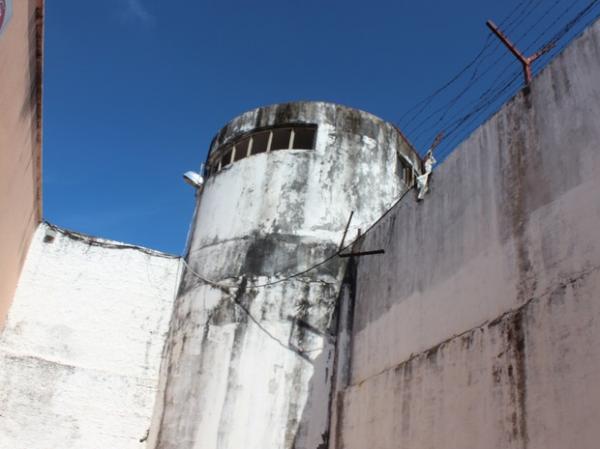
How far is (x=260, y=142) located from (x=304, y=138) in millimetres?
966

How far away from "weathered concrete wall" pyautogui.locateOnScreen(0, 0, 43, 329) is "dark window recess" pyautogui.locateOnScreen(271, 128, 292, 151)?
4714 mm

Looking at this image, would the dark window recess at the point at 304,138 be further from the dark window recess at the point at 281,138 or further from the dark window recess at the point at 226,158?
the dark window recess at the point at 226,158

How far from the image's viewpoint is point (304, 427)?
31.8 ft

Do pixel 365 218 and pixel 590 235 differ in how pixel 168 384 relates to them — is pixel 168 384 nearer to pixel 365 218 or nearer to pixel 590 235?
pixel 365 218

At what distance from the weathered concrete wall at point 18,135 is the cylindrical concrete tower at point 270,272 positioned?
3.11 metres

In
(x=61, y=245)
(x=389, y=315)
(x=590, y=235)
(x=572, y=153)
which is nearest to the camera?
(x=590, y=235)

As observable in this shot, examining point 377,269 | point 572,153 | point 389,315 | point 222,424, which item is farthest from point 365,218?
point 572,153

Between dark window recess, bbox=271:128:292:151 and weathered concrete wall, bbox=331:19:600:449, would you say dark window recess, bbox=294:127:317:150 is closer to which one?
dark window recess, bbox=271:128:292:151

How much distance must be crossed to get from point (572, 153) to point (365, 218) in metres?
5.44

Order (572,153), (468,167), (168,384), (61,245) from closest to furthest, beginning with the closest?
(572,153) < (468,167) < (168,384) < (61,245)

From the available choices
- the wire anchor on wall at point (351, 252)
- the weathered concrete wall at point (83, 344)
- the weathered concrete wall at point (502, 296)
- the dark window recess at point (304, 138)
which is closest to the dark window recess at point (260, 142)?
the dark window recess at point (304, 138)

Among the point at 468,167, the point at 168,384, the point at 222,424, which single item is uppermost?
the point at 468,167

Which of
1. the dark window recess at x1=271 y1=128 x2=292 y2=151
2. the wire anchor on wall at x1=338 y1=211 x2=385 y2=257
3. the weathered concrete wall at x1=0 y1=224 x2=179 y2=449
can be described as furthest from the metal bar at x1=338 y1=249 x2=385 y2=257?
the weathered concrete wall at x1=0 y1=224 x2=179 y2=449

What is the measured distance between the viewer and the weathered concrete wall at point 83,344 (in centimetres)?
1028
